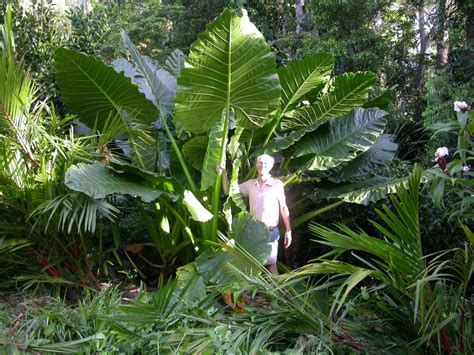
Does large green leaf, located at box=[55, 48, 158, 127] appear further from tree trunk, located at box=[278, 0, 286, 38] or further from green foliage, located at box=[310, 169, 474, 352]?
tree trunk, located at box=[278, 0, 286, 38]

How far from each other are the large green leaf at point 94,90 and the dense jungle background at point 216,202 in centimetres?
2

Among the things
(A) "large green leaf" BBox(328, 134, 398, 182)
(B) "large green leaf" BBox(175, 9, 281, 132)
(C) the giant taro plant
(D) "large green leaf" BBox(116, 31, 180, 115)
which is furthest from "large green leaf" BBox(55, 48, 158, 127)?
(A) "large green leaf" BBox(328, 134, 398, 182)

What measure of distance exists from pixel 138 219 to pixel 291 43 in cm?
558

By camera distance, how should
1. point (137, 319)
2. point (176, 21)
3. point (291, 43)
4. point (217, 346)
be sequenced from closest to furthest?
point (217, 346)
point (137, 319)
point (291, 43)
point (176, 21)

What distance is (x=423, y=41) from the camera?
12820 mm

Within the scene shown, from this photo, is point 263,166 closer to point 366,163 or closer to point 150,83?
point 366,163

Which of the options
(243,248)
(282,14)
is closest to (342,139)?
(243,248)

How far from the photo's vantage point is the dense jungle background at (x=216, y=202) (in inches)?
114

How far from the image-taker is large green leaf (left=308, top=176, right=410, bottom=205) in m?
5.77

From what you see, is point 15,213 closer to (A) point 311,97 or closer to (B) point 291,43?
(A) point 311,97

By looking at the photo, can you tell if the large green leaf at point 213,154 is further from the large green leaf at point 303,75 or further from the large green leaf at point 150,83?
the large green leaf at point 150,83

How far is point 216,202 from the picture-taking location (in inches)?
221

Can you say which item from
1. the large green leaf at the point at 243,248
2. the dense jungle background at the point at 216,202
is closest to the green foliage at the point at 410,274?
the dense jungle background at the point at 216,202

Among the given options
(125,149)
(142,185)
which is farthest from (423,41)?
(142,185)
